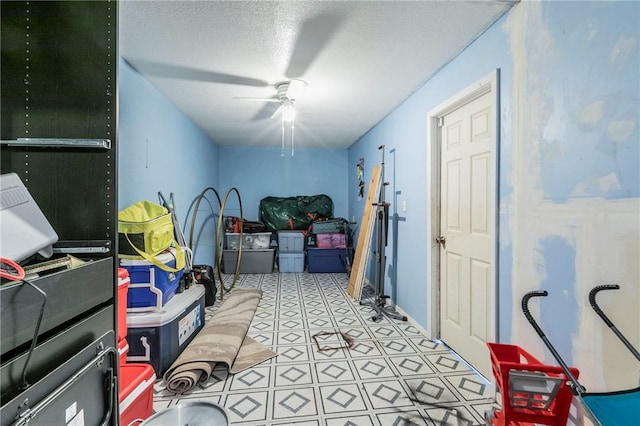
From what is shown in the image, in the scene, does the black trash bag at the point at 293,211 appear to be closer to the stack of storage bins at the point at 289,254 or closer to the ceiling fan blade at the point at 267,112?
the stack of storage bins at the point at 289,254

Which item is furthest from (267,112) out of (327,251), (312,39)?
(327,251)

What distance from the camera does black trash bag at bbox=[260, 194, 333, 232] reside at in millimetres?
5879

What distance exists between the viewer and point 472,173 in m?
2.20

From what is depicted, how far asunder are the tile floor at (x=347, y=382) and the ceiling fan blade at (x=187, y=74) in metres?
2.43

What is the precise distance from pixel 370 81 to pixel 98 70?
219 centimetres

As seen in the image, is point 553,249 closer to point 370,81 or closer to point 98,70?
point 370,81

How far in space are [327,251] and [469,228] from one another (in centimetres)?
327

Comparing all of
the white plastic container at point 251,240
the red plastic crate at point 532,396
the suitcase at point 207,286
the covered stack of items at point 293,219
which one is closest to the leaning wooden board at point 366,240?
the covered stack of items at point 293,219

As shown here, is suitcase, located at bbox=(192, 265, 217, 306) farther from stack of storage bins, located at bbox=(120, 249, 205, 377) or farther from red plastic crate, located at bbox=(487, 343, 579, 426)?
red plastic crate, located at bbox=(487, 343, 579, 426)

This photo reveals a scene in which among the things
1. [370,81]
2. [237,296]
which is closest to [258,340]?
[237,296]

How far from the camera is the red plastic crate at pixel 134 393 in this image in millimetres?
1283

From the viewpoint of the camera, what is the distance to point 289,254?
5402 mm

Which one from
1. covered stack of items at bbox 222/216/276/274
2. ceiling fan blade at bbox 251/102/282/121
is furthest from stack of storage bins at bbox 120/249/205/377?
covered stack of items at bbox 222/216/276/274

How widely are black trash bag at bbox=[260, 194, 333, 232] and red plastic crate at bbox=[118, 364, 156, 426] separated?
4394 mm
